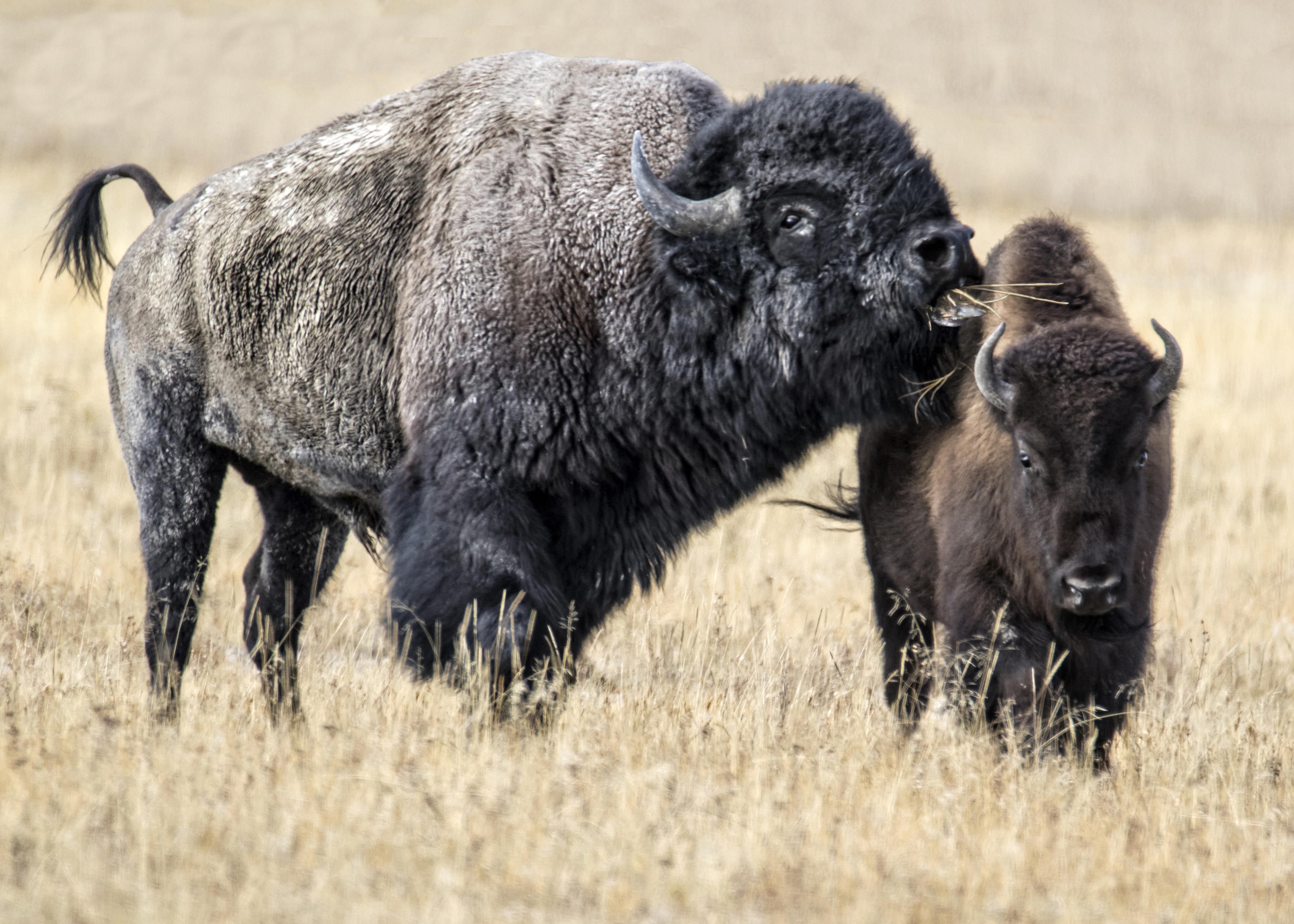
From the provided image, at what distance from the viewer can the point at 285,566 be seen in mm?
6594

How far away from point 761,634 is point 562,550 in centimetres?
241

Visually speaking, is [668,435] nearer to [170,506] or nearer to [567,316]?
[567,316]

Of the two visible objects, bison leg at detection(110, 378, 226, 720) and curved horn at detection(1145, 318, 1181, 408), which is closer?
curved horn at detection(1145, 318, 1181, 408)

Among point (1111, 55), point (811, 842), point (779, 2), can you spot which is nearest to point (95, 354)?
point (811, 842)

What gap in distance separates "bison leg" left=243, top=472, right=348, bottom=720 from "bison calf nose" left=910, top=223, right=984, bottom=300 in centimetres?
312

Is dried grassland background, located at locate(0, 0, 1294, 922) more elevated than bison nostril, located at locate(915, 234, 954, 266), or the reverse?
bison nostril, located at locate(915, 234, 954, 266)

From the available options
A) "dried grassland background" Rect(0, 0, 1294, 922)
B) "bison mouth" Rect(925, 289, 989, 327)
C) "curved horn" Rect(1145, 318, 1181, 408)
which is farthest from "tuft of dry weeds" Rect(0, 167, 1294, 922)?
"bison mouth" Rect(925, 289, 989, 327)

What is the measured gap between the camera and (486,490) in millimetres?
5109

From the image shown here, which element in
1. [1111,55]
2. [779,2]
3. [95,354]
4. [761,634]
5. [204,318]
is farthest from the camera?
[1111,55]

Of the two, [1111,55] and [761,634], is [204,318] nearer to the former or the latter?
[761,634]

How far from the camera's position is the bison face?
4969 millimetres

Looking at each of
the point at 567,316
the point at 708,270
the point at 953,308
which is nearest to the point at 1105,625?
the point at 953,308

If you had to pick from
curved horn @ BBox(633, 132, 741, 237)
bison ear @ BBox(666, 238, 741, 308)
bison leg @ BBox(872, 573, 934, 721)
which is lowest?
bison leg @ BBox(872, 573, 934, 721)

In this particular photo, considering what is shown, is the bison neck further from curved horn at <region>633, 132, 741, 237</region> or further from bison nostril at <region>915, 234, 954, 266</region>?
bison nostril at <region>915, 234, 954, 266</region>
